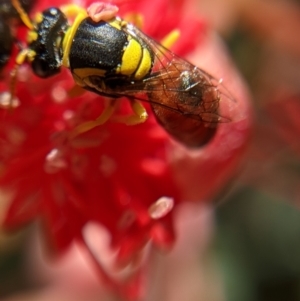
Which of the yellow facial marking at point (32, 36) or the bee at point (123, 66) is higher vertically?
the yellow facial marking at point (32, 36)

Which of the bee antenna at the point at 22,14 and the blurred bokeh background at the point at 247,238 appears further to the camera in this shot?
the blurred bokeh background at the point at 247,238

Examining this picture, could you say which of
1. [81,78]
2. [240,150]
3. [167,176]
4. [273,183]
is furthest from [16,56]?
[273,183]

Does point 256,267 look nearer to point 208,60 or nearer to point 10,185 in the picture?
point 208,60

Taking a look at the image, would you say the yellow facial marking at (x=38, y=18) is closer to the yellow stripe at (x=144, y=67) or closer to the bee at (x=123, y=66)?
the bee at (x=123, y=66)

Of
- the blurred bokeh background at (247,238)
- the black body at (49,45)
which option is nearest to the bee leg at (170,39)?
the black body at (49,45)

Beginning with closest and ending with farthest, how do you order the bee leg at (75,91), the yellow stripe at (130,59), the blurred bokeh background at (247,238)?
the yellow stripe at (130,59)
the bee leg at (75,91)
the blurred bokeh background at (247,238)

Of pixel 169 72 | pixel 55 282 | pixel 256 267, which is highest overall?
pixel 169 72

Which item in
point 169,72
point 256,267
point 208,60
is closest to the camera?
point 169,72
